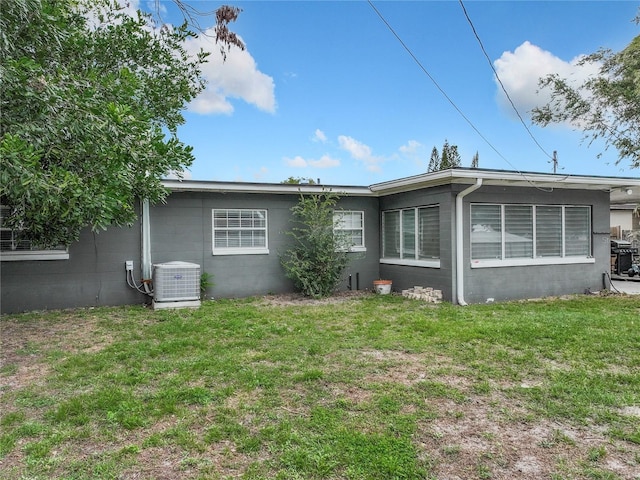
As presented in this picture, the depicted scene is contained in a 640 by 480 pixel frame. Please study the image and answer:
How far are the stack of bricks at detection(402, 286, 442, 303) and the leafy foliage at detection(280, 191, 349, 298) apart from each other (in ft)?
5.07

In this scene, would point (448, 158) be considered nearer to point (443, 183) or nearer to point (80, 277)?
point (443, 183)

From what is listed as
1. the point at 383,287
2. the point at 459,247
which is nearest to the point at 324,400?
the point at 459,247

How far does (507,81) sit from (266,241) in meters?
6.12

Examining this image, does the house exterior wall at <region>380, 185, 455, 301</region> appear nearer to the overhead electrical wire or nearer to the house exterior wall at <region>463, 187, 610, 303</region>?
the house exterior wall at <region>463, 187, 610, 303</region>

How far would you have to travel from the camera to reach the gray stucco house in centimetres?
799

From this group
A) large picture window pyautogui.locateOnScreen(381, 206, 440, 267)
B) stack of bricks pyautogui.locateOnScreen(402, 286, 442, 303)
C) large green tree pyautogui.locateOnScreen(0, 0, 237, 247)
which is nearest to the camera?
large green tree pyautogui.locateOnScreen(0, 0, 237, 247)

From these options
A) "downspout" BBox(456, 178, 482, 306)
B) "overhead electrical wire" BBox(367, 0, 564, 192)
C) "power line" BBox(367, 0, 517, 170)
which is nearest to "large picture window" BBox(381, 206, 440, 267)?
"downspout" BBox(456, 178, 482, 306)

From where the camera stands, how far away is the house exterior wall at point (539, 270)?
830cm

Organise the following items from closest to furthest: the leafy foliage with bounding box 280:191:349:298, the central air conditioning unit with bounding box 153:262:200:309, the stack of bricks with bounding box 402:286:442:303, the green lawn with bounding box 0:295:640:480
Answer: the green lawn with bounding box 0:295:640:480 → the central air conditioning unit with bounding box 153:262:200:309 → the stack of bricks with bounding box 402:286:442:303 → the leafy foliage with bounding box 280:191:349:298

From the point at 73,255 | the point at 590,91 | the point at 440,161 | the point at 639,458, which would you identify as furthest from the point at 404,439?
the point at 440,161

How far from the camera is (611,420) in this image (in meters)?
2.99

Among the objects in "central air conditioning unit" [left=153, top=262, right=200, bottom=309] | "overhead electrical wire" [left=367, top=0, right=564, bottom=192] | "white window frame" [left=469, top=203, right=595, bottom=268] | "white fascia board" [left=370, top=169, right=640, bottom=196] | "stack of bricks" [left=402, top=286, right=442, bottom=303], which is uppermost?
"overhead electrical wire" [left=367, top=0, right=564, bottom=192]

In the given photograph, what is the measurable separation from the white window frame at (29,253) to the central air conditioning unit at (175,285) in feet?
6.15

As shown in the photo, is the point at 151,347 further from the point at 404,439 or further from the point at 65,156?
the point at 404,439
